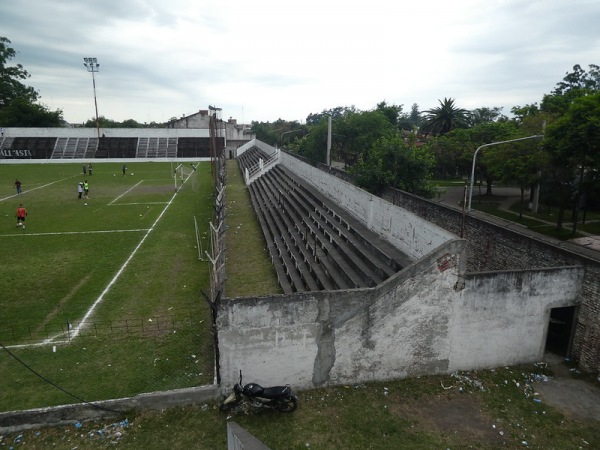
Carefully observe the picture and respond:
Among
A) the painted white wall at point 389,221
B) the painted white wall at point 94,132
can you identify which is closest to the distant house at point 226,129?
the painted white wall at point 94,132

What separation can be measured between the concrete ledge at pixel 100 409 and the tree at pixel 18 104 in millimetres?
63993

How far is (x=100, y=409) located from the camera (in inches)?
261

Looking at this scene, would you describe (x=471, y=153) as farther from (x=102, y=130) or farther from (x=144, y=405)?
(x=102, y=130)

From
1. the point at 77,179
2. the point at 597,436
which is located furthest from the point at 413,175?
the point at 77,179

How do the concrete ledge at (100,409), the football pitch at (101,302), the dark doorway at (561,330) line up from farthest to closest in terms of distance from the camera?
1. the dark doorway at (561,330)
2. the football pitch at (101,302)
3. the concrete ledge at (100,409)

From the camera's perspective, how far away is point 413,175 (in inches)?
709

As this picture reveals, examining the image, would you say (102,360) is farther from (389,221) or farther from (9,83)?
(9,83)

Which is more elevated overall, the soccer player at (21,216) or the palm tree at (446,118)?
the palm tree at (446,118)

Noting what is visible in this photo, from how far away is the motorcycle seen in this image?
669 centimetres

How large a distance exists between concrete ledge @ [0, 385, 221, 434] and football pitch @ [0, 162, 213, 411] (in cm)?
53

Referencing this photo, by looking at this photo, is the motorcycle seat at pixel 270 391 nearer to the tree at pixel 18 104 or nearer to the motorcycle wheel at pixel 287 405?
the motorcycle wheel at pixel 287 405

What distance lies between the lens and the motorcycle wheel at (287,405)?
22.3ft

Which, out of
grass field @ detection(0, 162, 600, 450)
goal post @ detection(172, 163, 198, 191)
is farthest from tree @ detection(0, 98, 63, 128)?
grass field @ detection(0, 162, 600, 450)

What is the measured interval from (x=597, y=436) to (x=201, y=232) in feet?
50.2
